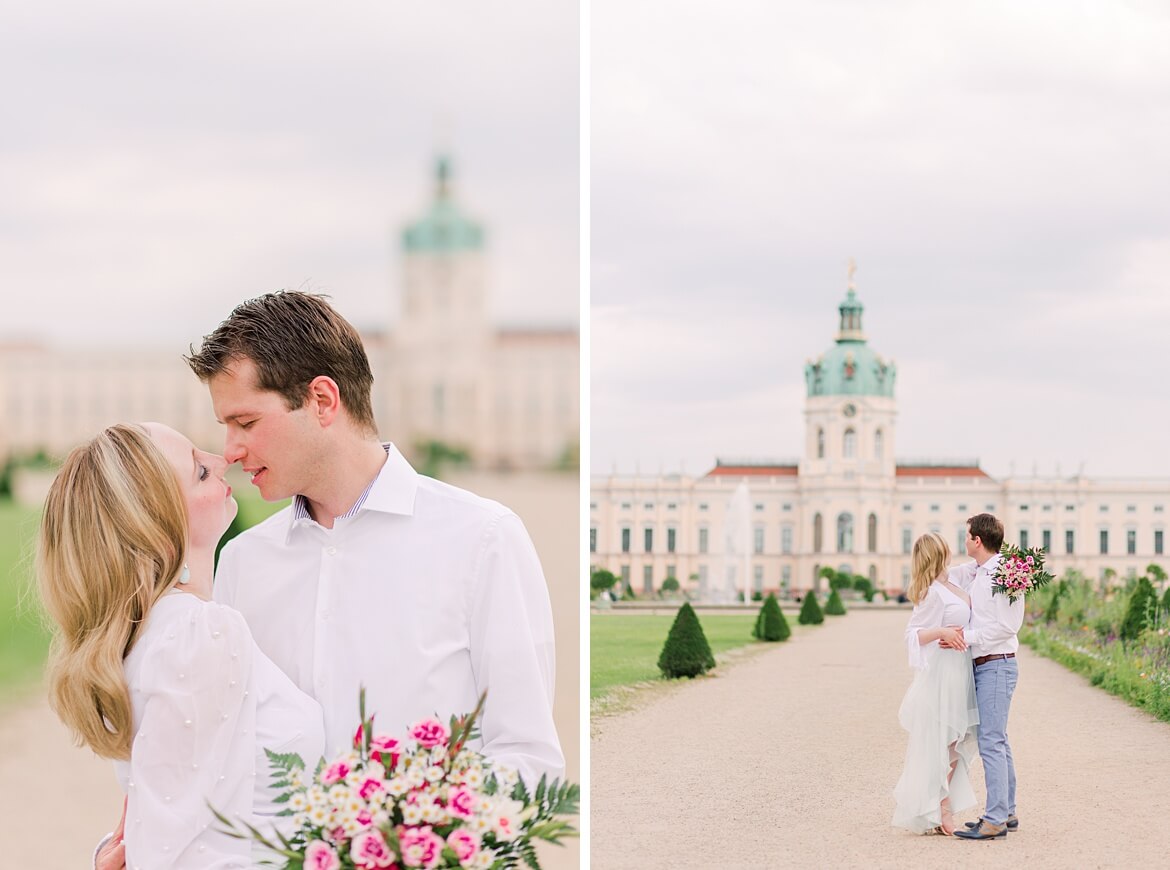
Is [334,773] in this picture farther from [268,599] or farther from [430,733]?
[268,599]

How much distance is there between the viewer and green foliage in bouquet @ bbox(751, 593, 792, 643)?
14.4 m

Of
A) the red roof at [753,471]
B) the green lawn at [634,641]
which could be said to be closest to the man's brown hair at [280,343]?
the green lawn at [634,641]

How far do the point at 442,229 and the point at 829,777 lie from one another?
670 centimetres

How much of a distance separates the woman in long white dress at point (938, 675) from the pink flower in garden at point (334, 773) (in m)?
3.54

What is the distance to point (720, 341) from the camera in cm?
2370

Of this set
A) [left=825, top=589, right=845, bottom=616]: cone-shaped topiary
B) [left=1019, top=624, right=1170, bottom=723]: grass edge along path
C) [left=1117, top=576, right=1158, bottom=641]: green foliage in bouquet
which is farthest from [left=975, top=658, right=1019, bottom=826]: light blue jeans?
[left=825, top=589, right=845, bottom=616]: cone-shaped topiary

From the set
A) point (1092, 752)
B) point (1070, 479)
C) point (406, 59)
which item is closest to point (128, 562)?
point (1092, 752)

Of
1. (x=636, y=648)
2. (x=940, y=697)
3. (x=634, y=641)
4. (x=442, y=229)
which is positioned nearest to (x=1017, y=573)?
(x=940, y=697)

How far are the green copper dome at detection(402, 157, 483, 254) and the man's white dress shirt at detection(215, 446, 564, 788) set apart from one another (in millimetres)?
11908

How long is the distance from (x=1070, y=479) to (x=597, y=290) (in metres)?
8.00

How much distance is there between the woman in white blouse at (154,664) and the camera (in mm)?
1570

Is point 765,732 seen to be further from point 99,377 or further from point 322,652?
point 322,652

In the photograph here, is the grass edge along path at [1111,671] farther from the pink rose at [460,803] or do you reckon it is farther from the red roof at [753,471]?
the red roof at [753,471]

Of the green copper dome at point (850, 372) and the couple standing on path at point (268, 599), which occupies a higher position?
the green copper dome at point (850, 372)
